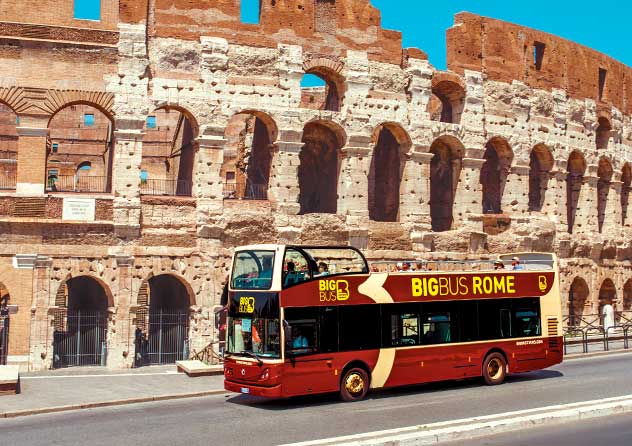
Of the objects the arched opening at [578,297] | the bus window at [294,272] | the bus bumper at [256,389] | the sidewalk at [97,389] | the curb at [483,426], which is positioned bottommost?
the sidewalk at [97,389]

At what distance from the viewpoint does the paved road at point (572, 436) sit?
10.2 m

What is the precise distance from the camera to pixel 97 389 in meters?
16.1

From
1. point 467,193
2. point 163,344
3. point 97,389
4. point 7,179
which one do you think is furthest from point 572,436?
point 7,179

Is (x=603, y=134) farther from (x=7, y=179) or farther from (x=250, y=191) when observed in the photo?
(x=7, y=179)

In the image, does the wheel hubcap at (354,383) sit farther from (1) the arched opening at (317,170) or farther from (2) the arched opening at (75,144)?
(2) the arched opening at (75,144)

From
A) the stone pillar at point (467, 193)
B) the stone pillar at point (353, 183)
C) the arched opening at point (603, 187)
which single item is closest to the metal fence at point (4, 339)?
the stone pillar at point (353, 183)

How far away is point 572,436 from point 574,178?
2274 cm

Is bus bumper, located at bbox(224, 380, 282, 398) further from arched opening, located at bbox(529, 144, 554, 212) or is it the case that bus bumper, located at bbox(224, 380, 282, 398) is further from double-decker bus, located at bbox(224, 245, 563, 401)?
arched opening, located at bbox(529, 144, 554, 212)

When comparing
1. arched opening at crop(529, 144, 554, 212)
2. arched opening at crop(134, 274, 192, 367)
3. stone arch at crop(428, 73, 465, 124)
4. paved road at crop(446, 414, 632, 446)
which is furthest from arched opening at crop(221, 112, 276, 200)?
paved road at crop(446, 414, 632, 446)

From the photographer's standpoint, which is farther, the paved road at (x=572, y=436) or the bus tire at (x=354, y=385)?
the bus tire at (x=354, y=385)

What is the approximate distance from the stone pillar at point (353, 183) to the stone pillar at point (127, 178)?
22.0 ft

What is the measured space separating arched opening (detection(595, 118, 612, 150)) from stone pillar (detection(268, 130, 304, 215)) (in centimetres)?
1620

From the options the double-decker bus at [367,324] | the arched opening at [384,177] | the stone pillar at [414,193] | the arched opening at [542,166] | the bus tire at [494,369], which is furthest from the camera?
the arched opening at [542,166]

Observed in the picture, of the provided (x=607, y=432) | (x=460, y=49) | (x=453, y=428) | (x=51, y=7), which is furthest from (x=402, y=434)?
(x=460, y=49)
